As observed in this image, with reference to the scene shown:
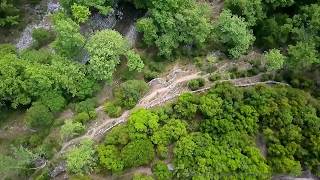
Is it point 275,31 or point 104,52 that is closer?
point 104,52

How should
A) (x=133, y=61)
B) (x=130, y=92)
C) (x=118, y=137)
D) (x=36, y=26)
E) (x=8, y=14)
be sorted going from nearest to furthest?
(x=118, y=137)
(x=130, y=92)
(x=133, y=61)
(x=8, y=14)
(x=36, y=26)

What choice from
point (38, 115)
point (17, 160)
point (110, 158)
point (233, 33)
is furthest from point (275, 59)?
point (17, 160)

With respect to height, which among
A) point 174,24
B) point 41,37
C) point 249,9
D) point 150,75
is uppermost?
point 41,37

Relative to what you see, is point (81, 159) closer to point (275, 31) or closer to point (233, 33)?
point (233, 33)

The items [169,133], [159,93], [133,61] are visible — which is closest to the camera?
[169,133]

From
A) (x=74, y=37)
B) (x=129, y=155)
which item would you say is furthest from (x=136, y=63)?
(x=129, y=155)

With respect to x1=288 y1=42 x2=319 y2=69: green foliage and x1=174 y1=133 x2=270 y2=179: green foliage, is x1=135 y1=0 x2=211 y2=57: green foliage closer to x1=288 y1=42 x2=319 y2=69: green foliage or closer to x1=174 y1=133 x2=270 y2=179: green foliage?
x1=288 y1=42 x2=319 y2=69: green foliage

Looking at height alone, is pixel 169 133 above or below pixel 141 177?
above
